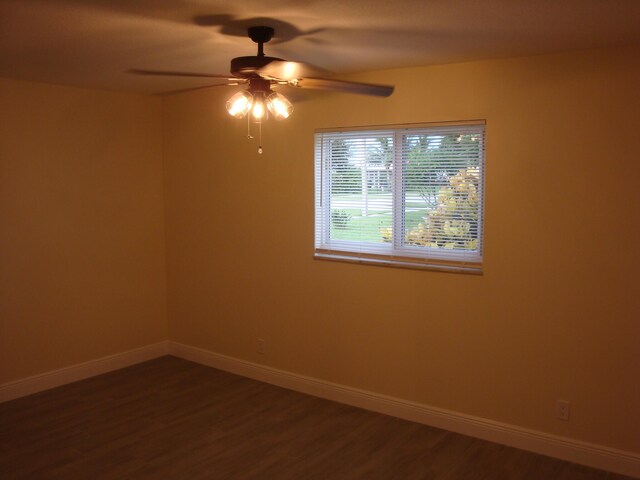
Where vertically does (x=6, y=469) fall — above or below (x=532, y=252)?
below

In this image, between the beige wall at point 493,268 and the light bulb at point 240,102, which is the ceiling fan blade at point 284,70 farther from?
the beige wall at point 493,268

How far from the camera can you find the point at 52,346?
4.54 m

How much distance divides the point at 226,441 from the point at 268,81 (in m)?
2.31

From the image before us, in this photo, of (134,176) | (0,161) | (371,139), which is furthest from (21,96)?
(371,139)

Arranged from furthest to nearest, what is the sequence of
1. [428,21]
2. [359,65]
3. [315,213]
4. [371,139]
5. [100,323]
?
[100,323] < [315,213] < [371,139] < [359,65] < [428,21]

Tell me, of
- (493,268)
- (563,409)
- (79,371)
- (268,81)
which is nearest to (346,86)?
(268,81)

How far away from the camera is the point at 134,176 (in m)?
5.08

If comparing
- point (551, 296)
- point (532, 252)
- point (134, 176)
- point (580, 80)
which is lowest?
point (551, 296)

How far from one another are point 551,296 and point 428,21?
1.79 m

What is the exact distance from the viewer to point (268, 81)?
9.00 feet

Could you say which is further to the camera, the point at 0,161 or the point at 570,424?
the point at 0,161

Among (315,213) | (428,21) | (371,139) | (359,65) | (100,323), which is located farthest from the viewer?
(100,323)

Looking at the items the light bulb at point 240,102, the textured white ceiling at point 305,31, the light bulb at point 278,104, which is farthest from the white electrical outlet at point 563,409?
the light bulb at point 240,102

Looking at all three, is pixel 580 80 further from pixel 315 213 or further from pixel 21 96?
pixel 21 96
